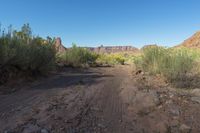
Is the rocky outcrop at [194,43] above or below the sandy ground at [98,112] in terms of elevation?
above

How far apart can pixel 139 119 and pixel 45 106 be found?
2.68 meters

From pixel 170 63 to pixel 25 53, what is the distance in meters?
6.73

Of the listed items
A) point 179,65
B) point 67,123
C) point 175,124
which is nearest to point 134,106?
point 175,124

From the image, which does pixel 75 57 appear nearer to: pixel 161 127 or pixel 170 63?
pixel 170 63

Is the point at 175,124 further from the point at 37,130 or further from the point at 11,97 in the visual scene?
the point at 11,97

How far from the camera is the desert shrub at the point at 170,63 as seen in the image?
1382 centimetres

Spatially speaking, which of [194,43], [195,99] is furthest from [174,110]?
[194,43]

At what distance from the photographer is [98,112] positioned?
8.47 m

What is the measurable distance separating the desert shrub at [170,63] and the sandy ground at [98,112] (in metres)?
3.01

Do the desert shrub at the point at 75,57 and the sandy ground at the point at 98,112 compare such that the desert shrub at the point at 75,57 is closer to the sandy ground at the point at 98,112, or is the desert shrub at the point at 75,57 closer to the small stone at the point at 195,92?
the sandy ground at the point at 98,112

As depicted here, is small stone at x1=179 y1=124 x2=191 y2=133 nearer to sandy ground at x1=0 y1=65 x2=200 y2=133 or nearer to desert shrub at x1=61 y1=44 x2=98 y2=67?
sandy ground at x1=0 y1=65 x2=200 y2=133

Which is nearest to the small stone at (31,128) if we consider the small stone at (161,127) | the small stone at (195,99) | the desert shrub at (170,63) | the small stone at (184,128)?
the small stone at (161,127)

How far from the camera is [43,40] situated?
20.2 m

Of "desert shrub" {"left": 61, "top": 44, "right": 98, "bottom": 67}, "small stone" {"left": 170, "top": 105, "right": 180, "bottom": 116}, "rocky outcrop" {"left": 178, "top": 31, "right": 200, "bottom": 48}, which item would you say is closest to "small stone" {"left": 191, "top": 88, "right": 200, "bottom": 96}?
"small stone" {"left": 170, "top": 105, "right": 180, "bottom": 116}
